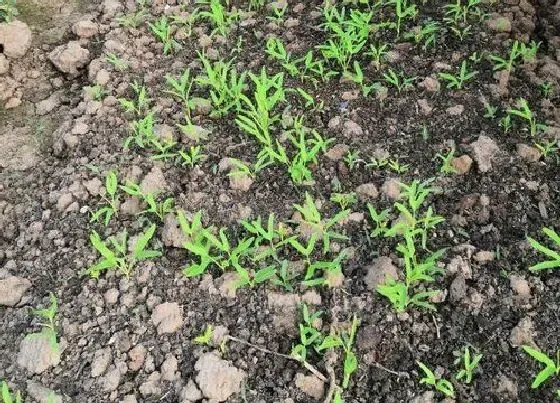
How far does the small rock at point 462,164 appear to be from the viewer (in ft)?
8.35

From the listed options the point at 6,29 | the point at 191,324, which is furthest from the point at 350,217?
the point at 6,29

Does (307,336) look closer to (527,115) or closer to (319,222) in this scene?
(319,222)

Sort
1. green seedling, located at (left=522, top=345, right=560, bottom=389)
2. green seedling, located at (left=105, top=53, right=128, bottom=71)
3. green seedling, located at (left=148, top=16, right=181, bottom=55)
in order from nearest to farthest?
Answer: green seedling, located at (left=522, top=345, right=560, bottom=389)
green seedling, located at (left=105, top=53, right=128, bottom=71)
green seedling, located at (left=148, top=16, right=181, bottom=55)

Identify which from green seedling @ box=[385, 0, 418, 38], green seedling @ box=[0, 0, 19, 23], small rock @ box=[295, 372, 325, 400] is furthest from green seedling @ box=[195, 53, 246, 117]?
small rock @ box=[295, 372, 325, 400]

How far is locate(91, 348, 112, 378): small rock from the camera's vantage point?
2.15 metres

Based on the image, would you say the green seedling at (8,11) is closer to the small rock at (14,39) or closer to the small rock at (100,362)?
the small rock at (14,39)

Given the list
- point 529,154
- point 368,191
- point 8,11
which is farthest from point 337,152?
point 8,11

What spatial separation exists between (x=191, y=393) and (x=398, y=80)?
163cm

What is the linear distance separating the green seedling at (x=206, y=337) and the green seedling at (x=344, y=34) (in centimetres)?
138

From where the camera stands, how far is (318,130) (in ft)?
9.04

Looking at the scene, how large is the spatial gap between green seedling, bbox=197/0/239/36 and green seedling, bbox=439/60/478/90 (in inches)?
42.1

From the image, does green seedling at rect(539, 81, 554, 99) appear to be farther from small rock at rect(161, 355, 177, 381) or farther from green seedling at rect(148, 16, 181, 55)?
small rock at rect(161, 355, 177, 381)

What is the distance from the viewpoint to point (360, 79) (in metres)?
2.88

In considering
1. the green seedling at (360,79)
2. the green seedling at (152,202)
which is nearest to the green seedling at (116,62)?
the green seedling at (152,202)
